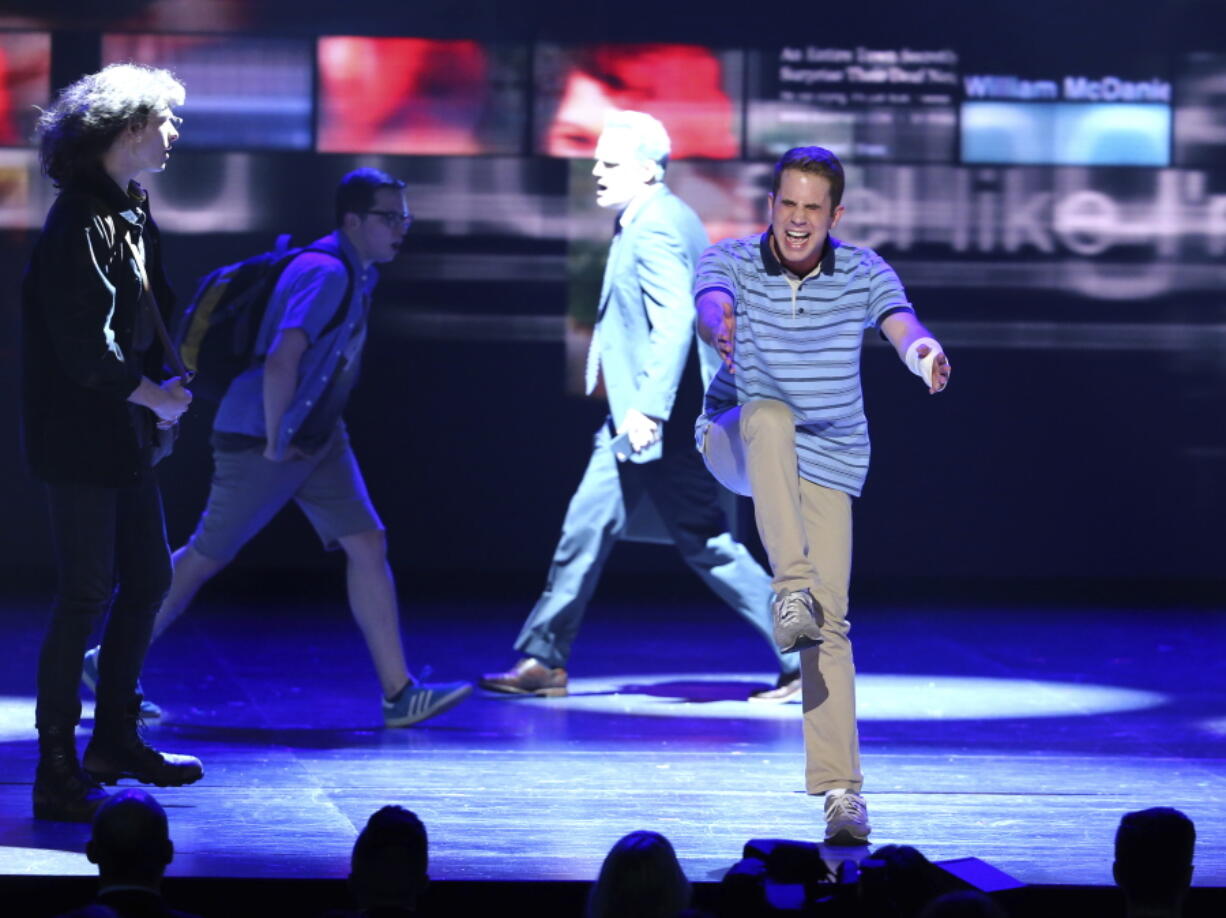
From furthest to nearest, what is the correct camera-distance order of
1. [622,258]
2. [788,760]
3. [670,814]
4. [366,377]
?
[366,377] → [622,258] → [788,760] → [670,814]

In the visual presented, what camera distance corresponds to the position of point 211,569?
6.53 metres

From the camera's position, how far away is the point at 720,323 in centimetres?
449

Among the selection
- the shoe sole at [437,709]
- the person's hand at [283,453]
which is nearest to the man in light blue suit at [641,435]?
the shoe sole at [437,709]

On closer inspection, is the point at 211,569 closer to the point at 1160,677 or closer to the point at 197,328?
the point at 197,328

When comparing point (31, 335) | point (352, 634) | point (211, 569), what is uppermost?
point (31, 335)

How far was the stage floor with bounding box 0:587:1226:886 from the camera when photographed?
455 cm

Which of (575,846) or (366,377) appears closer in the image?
(575,846)

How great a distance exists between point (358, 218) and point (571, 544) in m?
1.50

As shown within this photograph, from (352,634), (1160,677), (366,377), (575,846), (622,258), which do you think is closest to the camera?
(575,846)

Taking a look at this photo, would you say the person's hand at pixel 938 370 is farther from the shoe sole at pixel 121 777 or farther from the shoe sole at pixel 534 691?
the shoe sole at pixel 534 691

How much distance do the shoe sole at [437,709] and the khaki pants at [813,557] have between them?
1847mm

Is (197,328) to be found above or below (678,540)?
above

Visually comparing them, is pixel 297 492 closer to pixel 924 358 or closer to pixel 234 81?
pixel 924 358

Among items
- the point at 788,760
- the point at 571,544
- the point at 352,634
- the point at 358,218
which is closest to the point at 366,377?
the point at 352,634
